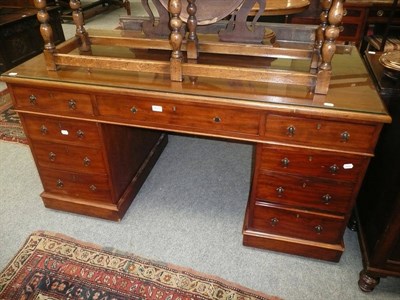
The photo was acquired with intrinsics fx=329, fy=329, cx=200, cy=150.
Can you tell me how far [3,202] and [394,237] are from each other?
237cm

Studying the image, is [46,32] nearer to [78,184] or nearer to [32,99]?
[32,99]

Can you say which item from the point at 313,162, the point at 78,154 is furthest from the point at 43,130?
the point at 313,162

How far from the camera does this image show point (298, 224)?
1760mm

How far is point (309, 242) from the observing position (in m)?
1.80

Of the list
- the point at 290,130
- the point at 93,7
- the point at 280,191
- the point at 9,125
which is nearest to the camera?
the point at 290,130

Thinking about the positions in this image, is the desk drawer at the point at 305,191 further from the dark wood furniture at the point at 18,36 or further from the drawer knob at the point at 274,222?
the dark wood furniture at the point at 18,36

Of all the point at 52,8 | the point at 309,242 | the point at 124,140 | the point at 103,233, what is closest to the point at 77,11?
the point at 124,140

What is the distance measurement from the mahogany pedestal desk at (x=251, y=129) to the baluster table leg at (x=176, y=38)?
0.06 meters

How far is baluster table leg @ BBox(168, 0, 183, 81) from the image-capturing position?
1.43m

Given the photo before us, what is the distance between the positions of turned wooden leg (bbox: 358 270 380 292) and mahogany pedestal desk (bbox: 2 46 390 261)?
0.16m

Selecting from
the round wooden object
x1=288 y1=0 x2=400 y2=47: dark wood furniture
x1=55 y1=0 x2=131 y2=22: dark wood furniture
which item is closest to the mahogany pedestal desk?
the round wooden object

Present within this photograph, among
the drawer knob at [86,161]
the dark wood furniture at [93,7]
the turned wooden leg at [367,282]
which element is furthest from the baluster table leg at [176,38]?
the dark wood furniture at [93,7]

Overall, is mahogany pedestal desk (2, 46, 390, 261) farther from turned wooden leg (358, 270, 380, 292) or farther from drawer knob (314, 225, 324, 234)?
turned wooden leg (358, 270, 380, 292)

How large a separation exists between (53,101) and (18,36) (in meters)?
2.95
